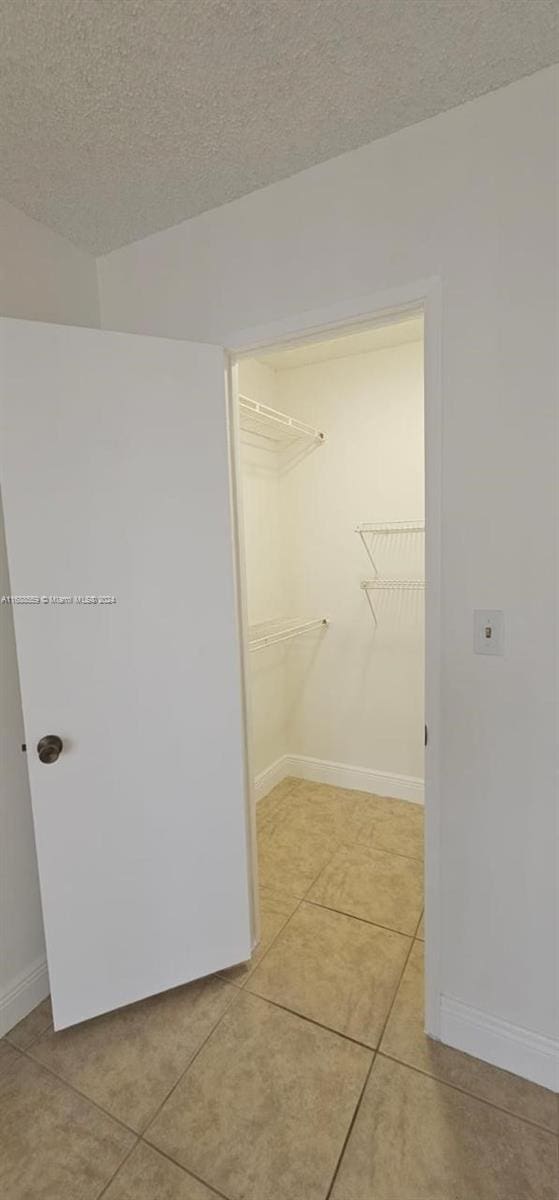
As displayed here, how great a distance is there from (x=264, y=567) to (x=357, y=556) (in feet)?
1.75

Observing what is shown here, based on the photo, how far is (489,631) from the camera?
1.24m

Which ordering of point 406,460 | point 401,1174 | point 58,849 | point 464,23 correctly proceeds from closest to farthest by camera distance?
point 464,23 → point 401,1174 → point 58,849 → point 406,460

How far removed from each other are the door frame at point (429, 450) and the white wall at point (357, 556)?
1154mm

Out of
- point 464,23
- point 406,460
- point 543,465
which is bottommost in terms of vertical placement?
point 543,465

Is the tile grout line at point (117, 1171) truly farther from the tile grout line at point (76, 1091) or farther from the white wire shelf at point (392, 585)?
the white wire shelf at point (392, 585)

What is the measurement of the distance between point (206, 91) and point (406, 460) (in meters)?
1.68

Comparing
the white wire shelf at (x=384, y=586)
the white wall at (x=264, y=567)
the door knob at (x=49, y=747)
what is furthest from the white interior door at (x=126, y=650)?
the white wire shelf at (x=384, y=586)

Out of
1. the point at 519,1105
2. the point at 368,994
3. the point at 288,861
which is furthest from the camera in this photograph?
the point at 288,861

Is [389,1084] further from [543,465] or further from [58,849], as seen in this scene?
[543,465]

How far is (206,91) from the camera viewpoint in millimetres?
1113

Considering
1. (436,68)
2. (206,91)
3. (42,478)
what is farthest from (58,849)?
(436,68)

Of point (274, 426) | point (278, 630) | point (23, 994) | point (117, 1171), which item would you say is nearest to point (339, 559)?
point (278, 630)

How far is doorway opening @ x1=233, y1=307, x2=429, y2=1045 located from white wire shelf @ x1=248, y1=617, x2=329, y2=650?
0.01m

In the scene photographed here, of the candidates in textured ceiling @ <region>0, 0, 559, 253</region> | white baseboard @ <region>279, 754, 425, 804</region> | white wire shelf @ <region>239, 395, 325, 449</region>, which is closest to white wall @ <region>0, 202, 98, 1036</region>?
textured ceiling @ <region>0, 0, 559, 253</region>
